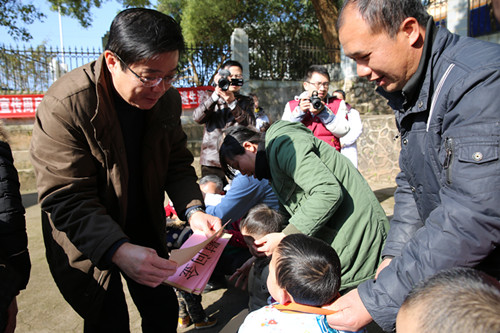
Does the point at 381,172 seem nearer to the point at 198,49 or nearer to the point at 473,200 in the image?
the point at 198,49

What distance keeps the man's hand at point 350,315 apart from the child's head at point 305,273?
0.23 m

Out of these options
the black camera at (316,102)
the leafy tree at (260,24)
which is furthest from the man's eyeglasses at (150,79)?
the leafy tree at (260,24)

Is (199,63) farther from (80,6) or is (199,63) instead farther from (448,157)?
(448,157)

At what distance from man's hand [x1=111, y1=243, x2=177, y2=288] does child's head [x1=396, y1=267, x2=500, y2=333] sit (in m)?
0.86

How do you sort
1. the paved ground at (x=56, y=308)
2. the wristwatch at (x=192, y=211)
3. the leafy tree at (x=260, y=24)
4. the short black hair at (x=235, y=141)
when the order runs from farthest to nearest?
the leafy tree at (x=260, y=24) → the paved ground at (x=56, y=308) → the short black hair at (x=235, y=141) → the wristwatch at (x=192, y=211)

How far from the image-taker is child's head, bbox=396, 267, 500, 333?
0.84 metres

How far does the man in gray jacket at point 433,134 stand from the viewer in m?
1.00

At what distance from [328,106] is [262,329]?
315 centimetres

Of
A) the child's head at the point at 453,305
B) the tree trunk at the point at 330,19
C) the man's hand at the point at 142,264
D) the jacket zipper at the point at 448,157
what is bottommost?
the man's hand at the point at 142,264

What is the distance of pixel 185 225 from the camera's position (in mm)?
3047

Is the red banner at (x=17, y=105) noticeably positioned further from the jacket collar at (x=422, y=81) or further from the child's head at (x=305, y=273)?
the jacket collar at (x=422, y=81)

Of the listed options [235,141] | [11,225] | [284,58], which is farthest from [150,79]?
[284,58]

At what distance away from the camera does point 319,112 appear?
3.93m

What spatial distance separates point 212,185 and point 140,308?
1.63 m
